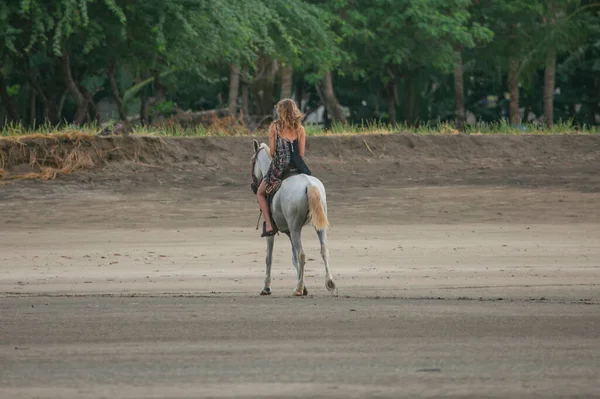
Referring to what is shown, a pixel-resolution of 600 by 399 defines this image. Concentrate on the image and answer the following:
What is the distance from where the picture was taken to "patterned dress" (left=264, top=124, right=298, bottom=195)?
48.1 ft

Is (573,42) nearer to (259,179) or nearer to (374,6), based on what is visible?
(374,6)

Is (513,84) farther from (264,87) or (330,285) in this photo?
(330,285)

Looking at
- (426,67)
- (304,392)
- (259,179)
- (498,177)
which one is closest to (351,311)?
(259,179)

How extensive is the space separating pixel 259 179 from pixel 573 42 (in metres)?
33.2

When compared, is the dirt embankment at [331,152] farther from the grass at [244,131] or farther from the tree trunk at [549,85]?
the tree trunk at [549,85]

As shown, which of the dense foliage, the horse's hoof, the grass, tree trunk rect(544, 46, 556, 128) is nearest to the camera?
the horse's hoof

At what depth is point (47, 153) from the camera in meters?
25.4

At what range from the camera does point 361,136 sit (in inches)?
1099

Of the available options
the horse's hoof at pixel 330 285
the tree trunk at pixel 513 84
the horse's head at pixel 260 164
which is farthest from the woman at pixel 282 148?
the tree trunk at pixel 513 84

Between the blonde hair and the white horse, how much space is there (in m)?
0.60

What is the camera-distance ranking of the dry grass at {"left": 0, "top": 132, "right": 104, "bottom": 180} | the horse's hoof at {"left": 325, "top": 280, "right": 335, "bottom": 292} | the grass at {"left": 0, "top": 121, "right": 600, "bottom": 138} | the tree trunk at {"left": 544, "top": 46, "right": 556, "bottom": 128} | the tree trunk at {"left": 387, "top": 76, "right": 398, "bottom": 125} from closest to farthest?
the horse's hoof at {"left": 325, "top": 280, "right": 335, "bottom": 292} → the dry grass at {"left": 0, "top": 132, "right": 104, "bottom": 180} → the grass at {"left": 0, "top": 121, "right": 600, "bottom": 138} → the tree trunk at {"left": 544, "top": 46, "right": 556, "bottom": 128} → the tree trunk at {"left": 387, "top": 76, "right": 398, "bottom": 125}

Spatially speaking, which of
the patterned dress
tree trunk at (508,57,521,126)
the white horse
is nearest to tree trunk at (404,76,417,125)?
tree trunk at (508,57,521,126)

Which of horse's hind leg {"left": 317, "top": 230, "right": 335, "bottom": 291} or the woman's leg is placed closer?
horse's hind leg {"left": 317, "top": 230, "right": 335, "bottom": 291}

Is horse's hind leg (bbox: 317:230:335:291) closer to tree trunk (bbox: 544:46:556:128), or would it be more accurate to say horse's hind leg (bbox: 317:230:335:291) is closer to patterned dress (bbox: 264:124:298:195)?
patterned dress (bbox: 264:124:298:195)
